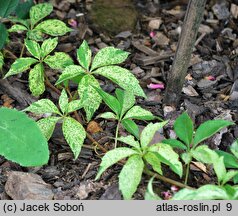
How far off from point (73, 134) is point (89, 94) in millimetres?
156

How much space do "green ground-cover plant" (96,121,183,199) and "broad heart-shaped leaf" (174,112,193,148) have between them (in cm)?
8

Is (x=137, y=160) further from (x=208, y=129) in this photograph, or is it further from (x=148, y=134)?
(x=208, y=129)

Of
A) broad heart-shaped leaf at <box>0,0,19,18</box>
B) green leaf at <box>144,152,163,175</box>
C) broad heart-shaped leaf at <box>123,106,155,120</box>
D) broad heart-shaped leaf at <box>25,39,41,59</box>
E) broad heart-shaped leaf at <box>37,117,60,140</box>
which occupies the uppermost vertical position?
broad heart-shaped leaf at <box>0,0,19,18</box>

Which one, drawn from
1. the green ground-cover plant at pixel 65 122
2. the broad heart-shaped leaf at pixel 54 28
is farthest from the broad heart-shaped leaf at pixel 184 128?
the broad heart-shaped leaf at pixel 54 28

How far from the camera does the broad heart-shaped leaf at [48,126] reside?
1802 mm

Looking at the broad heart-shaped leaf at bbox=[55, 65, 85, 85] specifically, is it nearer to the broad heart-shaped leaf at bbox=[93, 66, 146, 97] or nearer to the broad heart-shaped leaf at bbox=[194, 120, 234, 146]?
the broad heart-shaped leaf at bbox=[93, 66, 146, 97]

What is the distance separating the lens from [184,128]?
1.71 metres

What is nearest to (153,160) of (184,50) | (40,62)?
(184,50)

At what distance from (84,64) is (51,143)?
1.08ft

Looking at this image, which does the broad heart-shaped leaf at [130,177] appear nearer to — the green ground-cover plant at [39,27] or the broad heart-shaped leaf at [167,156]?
the broad heart-shaped leaf at [167,156]

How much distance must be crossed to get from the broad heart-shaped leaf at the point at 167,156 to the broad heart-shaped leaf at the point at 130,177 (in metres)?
0.06

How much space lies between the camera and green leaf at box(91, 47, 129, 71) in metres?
1.86

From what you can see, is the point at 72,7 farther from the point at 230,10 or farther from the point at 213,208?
the point at 213,208

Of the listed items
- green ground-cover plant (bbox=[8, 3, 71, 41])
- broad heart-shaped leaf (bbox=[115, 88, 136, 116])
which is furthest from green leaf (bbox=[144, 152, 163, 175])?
green ground-cover plant (bbox=[8, 3, 71, 41])
